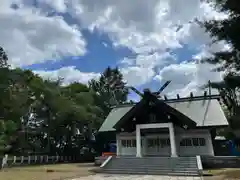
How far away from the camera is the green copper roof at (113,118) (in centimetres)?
2316

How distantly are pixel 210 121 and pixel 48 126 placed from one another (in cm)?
1889

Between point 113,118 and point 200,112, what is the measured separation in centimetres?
878

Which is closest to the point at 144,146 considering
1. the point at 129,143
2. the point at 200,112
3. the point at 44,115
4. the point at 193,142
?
the point at 129,143

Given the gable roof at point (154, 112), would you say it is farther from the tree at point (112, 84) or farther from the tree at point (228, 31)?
the tree at point (112, 84)

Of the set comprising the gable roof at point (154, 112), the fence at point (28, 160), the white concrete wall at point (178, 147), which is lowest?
the fence at point (28, 160)

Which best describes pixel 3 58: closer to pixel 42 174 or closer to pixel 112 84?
pixel 42 174

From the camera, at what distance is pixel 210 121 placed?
19266mm

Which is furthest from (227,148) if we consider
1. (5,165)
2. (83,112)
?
(5,165)

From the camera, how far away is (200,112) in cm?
2098

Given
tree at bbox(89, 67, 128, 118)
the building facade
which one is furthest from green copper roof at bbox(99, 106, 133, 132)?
tree at bbox(89, 67, 128, 118)

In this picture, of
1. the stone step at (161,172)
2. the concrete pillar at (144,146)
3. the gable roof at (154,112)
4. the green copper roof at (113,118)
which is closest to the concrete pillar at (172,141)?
the gable roof at (154,112)

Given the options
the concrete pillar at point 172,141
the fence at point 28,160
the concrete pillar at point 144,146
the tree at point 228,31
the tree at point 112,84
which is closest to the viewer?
the tree at point 228,31

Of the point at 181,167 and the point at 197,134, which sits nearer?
the point at 181,167

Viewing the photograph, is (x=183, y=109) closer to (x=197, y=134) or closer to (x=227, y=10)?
(x=197, y=134)
